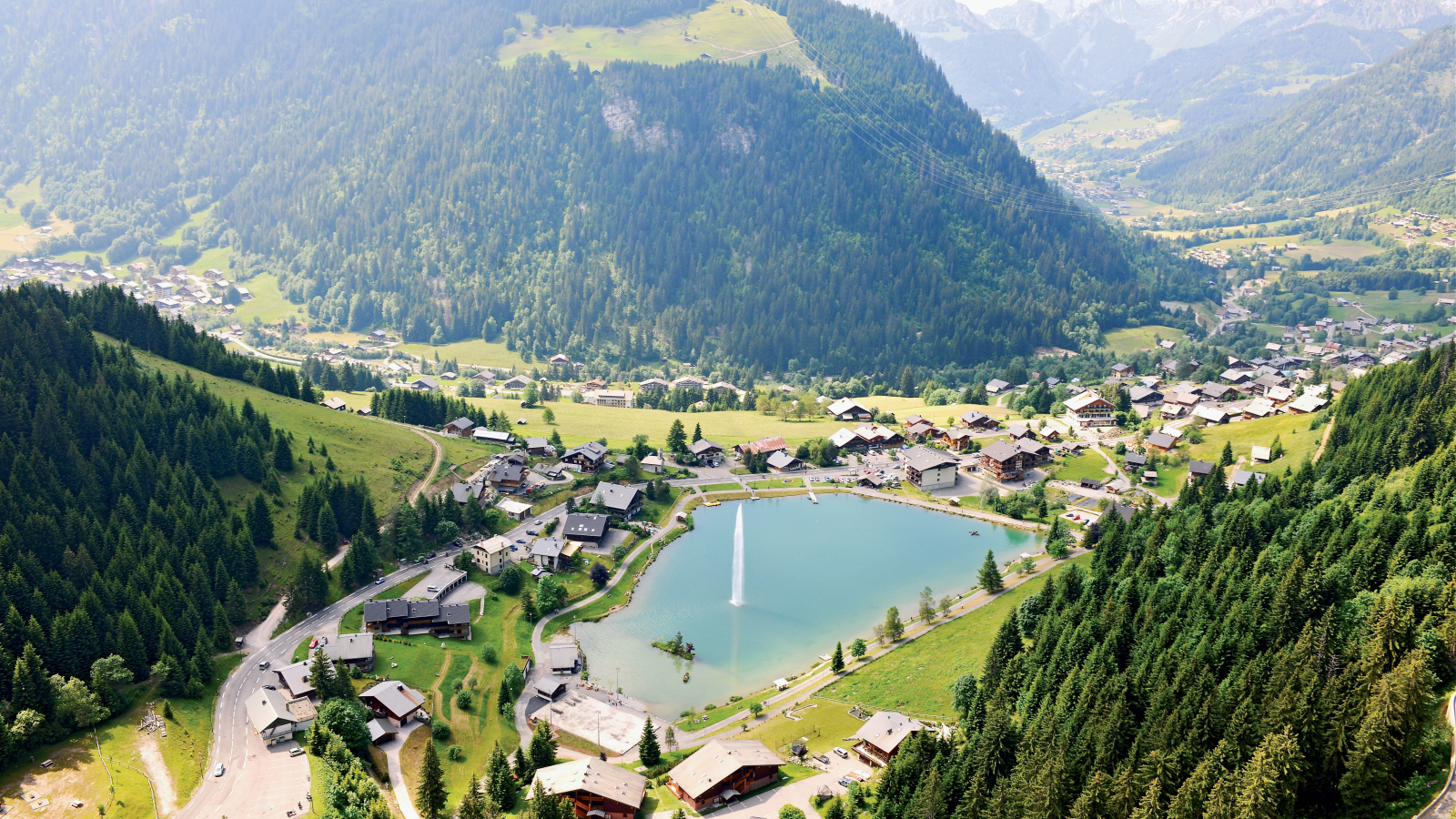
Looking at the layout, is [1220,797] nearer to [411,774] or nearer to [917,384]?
[411,774]

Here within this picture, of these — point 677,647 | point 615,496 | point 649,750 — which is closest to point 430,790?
point 649,750

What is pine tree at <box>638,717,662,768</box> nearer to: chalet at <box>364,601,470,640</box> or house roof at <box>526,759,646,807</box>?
house roof at <box>526,759,646,807</box>

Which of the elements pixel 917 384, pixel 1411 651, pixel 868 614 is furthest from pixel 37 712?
pixel 917 384

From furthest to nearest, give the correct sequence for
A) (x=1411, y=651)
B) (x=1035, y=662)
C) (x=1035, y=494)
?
(x=1035, y=494) → (x=1035, y=662) → (x=1411, y=651)

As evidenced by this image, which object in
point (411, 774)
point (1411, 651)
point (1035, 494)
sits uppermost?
point (1411, 651)

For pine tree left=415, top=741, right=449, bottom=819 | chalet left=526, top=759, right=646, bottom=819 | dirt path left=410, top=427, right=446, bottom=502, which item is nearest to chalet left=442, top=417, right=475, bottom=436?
dirt path left=410, top=427, right=446, bottom=502

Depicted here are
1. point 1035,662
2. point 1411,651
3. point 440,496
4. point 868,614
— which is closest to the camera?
point 1411,651
